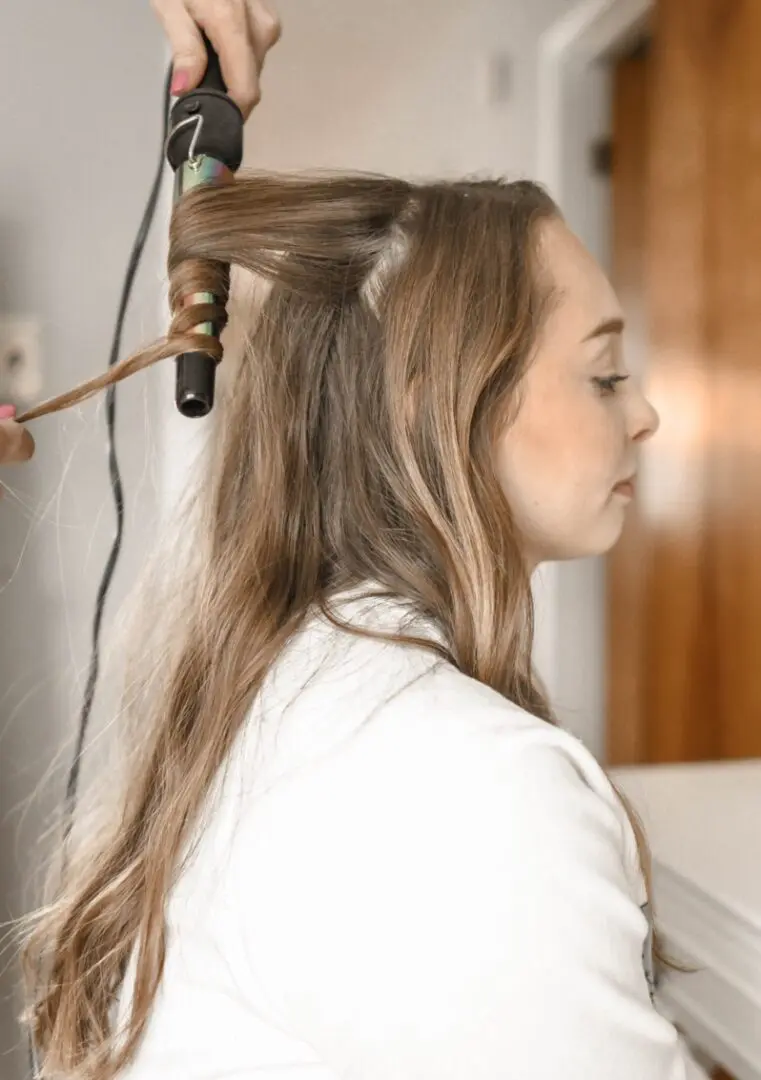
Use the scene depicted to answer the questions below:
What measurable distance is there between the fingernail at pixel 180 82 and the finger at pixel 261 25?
0.24 feet

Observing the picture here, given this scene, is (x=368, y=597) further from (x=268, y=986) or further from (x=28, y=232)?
(x=28, y=232)

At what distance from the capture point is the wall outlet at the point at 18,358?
1097mm

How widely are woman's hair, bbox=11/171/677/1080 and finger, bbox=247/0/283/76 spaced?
141mm

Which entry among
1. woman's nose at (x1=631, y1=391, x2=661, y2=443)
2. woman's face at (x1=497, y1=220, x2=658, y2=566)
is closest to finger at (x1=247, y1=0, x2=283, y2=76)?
woman's face at (x1=497, y1=220, x2=658, y2=566)

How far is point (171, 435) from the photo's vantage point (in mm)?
1158

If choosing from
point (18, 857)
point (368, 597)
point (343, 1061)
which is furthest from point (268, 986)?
point (18, 857)

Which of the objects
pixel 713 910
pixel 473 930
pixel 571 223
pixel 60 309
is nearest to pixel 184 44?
pixel 60 309

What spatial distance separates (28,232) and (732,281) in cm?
91

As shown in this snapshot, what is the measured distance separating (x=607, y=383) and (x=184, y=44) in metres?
0.40

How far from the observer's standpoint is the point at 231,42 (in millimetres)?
687

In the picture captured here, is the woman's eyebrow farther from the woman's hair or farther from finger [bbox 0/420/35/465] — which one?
finger [bbox 0/420/35/465]

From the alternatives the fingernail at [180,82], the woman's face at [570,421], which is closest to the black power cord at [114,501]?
the fingernail at [180,82]

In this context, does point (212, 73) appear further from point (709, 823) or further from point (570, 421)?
point (709, 823)

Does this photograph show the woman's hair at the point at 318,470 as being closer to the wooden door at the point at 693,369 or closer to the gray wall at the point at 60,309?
the gray wall at the point at 60,309
